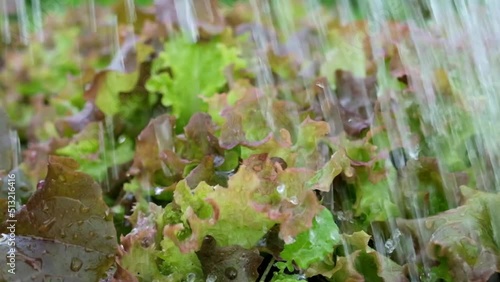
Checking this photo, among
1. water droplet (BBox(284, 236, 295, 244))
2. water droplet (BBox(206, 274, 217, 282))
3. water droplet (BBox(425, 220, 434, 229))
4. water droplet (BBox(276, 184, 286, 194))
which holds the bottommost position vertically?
water droplet (BBox(425, 220, 434, 229))

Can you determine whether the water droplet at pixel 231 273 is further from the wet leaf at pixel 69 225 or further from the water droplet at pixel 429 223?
the water droplet at pixel 429 223

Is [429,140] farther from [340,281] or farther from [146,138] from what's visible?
[146,138]

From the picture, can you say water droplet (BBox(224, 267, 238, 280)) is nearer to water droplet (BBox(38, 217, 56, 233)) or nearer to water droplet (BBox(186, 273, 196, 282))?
water droplet (BBox(186, 273, 196, 282))

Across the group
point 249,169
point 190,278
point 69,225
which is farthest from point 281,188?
point 69,225

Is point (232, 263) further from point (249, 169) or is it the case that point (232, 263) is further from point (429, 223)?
point (429, 223)

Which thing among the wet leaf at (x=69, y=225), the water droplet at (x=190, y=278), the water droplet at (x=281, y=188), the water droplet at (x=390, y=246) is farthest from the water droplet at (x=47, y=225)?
the water droplet at (x=390, y=246)

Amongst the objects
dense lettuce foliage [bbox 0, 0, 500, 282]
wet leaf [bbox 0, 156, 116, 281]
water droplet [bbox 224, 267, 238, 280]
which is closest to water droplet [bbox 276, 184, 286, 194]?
dense lettuce foliage [bbox 0, 0, 500, 282]

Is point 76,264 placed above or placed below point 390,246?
above
